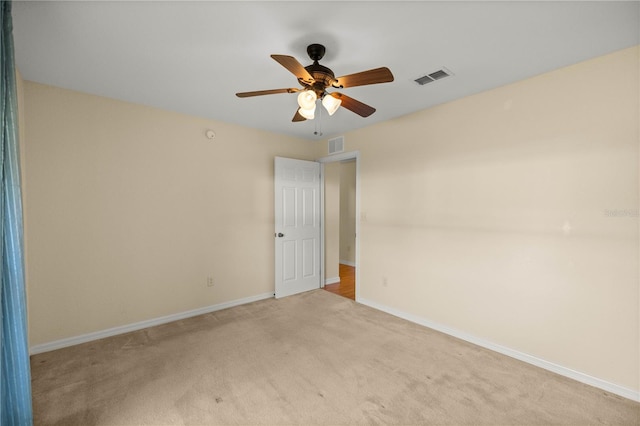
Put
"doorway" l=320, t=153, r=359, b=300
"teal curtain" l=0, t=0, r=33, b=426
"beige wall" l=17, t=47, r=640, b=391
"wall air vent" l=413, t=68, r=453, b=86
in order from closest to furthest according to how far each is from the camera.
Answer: "teal curtain" l=0, t=0, r=33, b=426
"beige wall" l=17, t=47, r=640, b=391
"wall air vent" l=413, t=68, r=453, b=86
"doorway" l=320, t=153, r=359, b=300

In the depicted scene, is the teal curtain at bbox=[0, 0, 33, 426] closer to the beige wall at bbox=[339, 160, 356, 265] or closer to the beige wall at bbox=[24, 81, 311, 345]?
the beige wall at bbox=[24, 81, 311, 345]

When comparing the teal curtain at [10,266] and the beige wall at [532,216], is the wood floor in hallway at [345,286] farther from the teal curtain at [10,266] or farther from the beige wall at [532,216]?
the teal curtain at [10,266]

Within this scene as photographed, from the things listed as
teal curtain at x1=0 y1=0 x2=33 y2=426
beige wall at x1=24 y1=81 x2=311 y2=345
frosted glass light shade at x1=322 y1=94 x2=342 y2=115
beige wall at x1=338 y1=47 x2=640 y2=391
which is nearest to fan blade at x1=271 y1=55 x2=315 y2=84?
frosted glass light shade at x1=322 y1=94 x2=342 y2=115

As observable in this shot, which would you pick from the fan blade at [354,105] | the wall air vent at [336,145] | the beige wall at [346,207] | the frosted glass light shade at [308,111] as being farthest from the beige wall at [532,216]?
the beige wall at [346,207]

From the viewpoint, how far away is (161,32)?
187 cm

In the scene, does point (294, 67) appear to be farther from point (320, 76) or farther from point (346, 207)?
point (346, 207)

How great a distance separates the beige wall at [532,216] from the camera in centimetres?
210

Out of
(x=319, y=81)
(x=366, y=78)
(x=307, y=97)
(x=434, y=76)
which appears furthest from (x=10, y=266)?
(x=434, y=76)

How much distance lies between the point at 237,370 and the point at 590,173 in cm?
328

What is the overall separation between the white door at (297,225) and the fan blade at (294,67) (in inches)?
91.2

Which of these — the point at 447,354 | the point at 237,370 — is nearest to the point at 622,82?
the point at 447,354

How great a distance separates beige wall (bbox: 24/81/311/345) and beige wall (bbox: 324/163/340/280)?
45.9 inches

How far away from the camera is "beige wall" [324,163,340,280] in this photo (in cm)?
489

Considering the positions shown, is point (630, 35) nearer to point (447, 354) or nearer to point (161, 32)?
point (447, 354)
